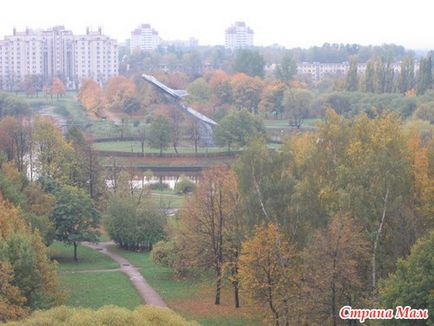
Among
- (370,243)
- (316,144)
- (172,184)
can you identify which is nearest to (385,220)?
(370,243)

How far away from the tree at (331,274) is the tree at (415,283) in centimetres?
140

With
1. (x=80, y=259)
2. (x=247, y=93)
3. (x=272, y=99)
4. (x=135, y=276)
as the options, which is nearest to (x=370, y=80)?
(x=272, y=99)

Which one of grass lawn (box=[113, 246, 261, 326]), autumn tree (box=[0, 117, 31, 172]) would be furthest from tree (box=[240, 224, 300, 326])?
autumn tree (box=[0, 117, 31, 172])

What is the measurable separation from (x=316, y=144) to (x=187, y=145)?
3546 centimetres

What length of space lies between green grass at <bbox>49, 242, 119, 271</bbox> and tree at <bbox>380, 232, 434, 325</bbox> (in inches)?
574

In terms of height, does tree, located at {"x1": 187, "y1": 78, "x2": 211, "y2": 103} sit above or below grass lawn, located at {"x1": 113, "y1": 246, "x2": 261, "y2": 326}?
above

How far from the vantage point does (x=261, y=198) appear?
22.1 meters

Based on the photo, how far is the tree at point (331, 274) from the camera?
18.8 meters

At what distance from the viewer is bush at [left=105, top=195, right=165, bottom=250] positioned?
32656mm

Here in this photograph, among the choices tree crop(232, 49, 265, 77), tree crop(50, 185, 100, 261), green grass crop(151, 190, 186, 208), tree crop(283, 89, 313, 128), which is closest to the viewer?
tree crop(50, 185, 100, 261)

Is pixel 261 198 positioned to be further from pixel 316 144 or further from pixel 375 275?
pixel 316 144

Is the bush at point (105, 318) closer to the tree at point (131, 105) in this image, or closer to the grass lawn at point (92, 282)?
the grass lawn at point (92, 282)

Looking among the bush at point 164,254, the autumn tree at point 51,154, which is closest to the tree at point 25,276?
the bush at point 164,254

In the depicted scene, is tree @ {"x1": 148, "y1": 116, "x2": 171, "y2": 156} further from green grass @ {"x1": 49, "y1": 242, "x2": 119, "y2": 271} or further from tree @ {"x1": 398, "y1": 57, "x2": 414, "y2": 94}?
tree @ {"x1": 398, "y1": 57, "x2": 414, "y2": 94}
